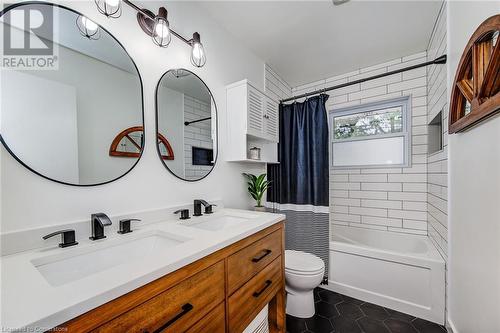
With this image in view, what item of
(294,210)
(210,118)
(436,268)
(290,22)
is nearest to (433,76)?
→ (290,22)

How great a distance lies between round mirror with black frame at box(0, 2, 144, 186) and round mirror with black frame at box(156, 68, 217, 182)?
0.19 m

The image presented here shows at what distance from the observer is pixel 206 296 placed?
838mm

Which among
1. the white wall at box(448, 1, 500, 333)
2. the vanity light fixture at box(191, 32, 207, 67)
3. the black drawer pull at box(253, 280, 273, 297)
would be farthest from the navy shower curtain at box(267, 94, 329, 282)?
the vanity light fixture at box(191, 32, 207, 67)

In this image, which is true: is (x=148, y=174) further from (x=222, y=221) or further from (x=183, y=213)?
(x=222, y=221)

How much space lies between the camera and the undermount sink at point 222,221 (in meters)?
1.43

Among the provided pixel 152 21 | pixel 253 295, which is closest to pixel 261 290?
pixel 253 295

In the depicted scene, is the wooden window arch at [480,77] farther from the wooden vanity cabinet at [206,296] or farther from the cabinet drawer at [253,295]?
the cabinet drawer at [253,295]

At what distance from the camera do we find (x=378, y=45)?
89.0 inches

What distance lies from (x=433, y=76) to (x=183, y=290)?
2.80 m

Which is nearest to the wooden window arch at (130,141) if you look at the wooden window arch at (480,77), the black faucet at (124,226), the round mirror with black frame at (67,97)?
the round mirror with black frame at (67,97)

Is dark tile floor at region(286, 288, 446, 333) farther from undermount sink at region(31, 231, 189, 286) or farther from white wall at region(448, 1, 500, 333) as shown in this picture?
undermount sink at region(31, 231, 189, 286)

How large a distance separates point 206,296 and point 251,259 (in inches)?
13.6

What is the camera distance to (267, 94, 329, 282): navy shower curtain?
2205mm

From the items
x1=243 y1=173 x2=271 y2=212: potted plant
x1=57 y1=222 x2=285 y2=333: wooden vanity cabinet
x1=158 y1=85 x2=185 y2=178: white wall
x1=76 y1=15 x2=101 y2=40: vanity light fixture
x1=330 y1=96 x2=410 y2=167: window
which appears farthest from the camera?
x1=330 y1=96 x2=410 y2=167: window
